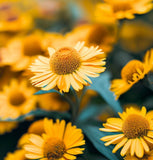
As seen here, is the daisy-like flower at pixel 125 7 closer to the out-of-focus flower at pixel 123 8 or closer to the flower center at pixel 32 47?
the out-of-focus flower at pixel 123 8

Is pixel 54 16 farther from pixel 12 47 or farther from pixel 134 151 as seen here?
pixel 134 151

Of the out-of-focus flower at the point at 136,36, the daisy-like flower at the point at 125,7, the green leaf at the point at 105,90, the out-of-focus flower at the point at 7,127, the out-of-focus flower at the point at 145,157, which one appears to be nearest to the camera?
the out-of-focus flower at the point at 145,157

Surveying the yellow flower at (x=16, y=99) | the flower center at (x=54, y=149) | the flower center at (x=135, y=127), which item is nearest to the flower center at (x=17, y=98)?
the yellow flower at (x=16, y=99)

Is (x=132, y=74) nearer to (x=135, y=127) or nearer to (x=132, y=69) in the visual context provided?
(x=132, y=69)

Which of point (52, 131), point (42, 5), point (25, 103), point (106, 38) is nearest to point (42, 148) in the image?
point (52, 131)

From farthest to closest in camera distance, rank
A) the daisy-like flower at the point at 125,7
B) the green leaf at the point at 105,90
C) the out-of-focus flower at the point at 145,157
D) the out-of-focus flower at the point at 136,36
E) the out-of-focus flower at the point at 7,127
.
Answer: the out-of-focus flower at the point at 136,36, the out-of-focus flower at the point at 7,127, the daisy-like flower at the point at 125,7, the green leaf at the point at 105,90, the out-of-focus flower at the point at 145,157
